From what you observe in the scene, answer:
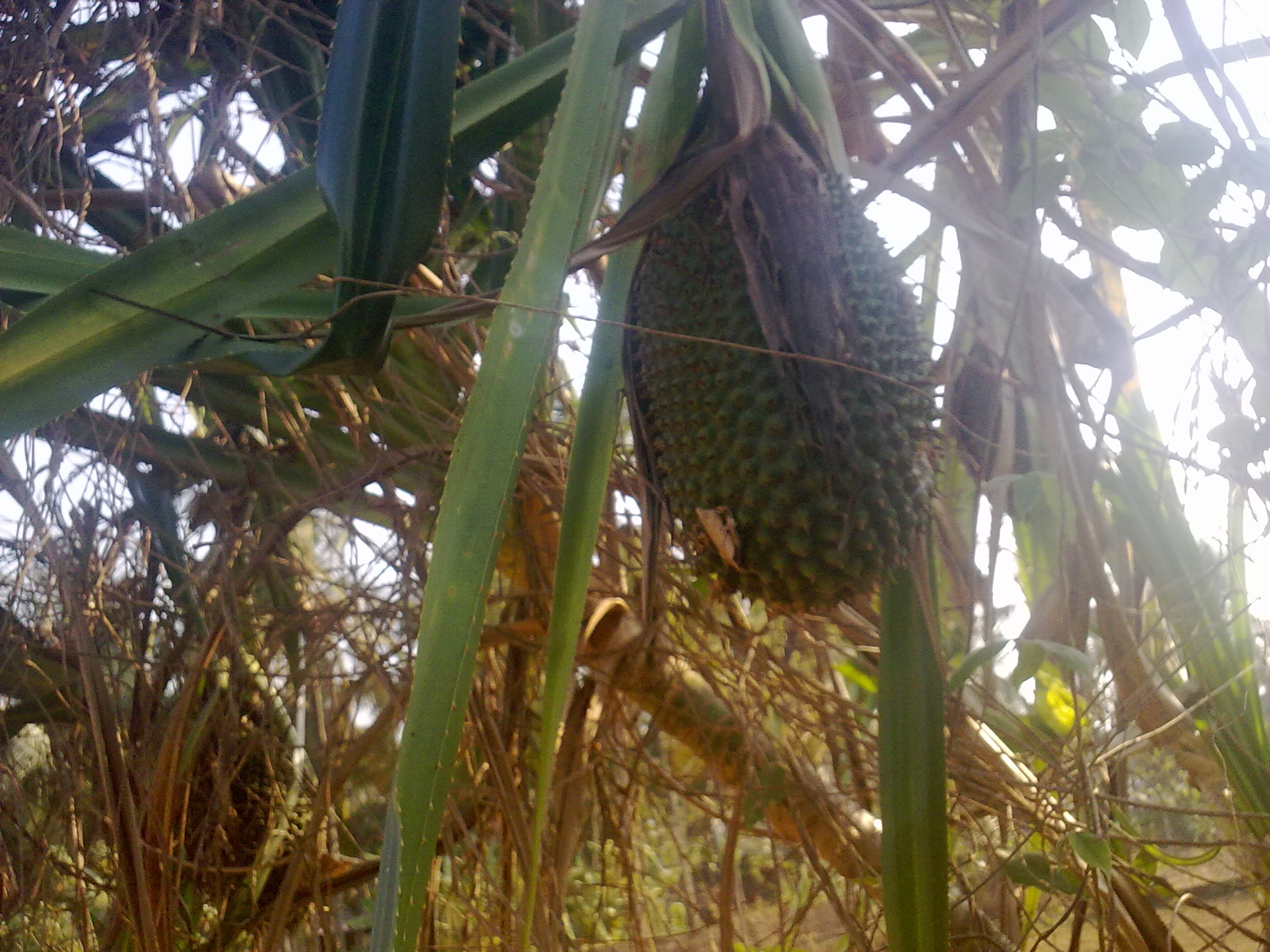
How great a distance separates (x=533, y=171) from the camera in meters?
1.11

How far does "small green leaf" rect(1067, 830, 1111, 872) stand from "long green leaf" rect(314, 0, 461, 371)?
1.92ft

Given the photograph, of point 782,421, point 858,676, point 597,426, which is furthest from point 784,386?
point 858,676

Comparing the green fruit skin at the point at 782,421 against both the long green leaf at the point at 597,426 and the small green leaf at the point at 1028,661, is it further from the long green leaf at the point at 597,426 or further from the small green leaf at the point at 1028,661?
the small green leaf at the point at 1028,661

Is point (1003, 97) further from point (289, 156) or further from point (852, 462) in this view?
point (289, 156)

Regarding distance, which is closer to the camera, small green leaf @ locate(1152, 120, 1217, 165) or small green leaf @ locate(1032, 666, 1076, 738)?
small green leaf @ locate(1152, 120, 1217, 165)

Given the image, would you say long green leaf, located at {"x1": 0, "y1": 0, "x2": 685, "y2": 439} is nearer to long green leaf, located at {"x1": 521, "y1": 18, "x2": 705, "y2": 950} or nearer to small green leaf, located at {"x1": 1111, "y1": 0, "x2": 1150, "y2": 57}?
long green leaf, located at {"x1": 521, "y1": 18, "x2": 705, "y2": 950}

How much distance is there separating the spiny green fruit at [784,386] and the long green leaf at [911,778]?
0.29ft

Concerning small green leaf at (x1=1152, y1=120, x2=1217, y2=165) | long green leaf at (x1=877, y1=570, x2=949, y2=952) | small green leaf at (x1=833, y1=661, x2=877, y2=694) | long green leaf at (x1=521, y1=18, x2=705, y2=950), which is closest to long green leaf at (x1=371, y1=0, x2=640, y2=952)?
long green leaf at (x1=521, y1=18, x2=705, y2=950)

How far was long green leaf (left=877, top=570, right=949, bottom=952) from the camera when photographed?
64 cm

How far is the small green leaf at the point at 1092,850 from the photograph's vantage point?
0.66m

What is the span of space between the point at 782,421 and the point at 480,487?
202 millimetres

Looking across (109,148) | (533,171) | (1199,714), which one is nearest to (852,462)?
(1199,714)

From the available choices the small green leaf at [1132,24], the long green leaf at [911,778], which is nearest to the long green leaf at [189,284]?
the small green leaf at [1132,24]

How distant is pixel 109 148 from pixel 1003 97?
96 cm
